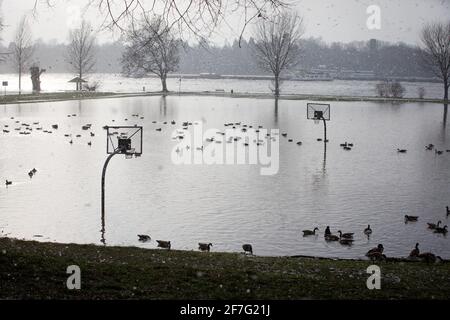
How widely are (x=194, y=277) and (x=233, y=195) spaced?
11.3m

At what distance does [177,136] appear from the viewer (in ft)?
123

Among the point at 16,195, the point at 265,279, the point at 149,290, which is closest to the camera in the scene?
the point at 149,290

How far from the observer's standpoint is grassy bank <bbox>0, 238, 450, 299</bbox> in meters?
8.98

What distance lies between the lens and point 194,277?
9.95 m

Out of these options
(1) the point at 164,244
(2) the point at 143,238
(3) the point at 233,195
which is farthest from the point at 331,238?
(3) the point at 233,195

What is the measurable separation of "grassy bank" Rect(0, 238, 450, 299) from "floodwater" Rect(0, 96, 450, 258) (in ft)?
9.91

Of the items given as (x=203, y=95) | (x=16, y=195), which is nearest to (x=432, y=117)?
(x=203, y=95)

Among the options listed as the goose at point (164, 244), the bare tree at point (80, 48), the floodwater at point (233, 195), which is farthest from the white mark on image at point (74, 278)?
the bare tree at point (80, 48)

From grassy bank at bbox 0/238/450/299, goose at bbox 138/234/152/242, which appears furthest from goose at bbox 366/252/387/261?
goose at bbox 138/234/152/242

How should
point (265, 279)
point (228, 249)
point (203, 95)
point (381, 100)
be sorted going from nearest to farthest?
point (265, 279) → point (228, 249) → point (381, 100) → point (203, 95)

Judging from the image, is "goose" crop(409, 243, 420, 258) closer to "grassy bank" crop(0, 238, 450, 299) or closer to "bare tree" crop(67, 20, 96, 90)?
"grassy bank" crop(0, 238, 450, 299)

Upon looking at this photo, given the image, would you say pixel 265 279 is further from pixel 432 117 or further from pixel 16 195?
pixel 432 117
